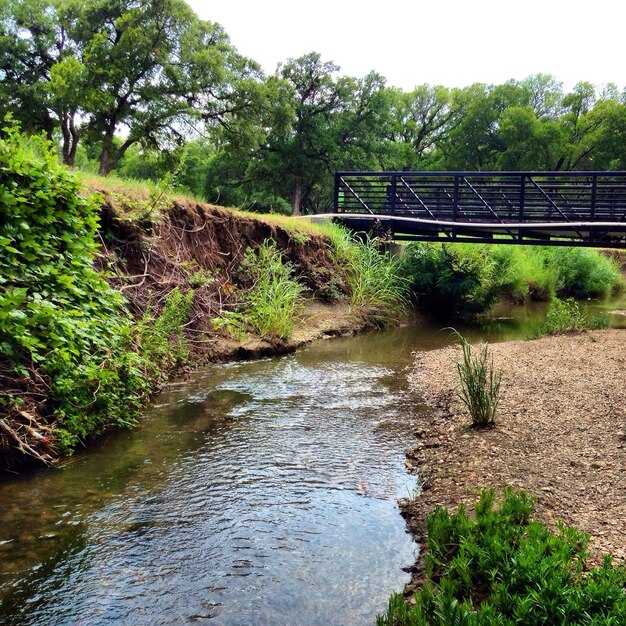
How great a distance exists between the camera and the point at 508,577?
3014mm

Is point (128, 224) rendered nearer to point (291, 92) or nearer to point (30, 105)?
point (30, 105)

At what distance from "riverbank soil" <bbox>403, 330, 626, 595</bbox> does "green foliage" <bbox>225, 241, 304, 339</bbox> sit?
3.54 metres

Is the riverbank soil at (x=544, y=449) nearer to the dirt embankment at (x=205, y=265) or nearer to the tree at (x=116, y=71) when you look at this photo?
the dirt embankment at (x=205, y=265)

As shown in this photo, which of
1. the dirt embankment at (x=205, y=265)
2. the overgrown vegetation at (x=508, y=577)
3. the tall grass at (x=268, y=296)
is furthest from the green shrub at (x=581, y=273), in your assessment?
the overgrown vegetation at (x=508, y=577)

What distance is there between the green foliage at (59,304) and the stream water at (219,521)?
0.44 metres

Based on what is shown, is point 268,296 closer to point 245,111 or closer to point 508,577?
point 508,577

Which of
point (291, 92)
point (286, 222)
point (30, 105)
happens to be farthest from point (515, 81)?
point (286, 222)

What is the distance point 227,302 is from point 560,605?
9.43 meters

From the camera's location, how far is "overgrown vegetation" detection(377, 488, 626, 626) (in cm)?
266

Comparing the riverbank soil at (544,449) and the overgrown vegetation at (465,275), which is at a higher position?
the overgrown vegetation at (465,275)

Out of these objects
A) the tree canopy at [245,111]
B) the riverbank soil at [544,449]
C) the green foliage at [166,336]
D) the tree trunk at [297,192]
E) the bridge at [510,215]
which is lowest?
the riverbank soil at [544,449]

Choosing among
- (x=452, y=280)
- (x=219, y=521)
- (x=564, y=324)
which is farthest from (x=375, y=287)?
(x=219, y=521)

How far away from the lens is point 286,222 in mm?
15031

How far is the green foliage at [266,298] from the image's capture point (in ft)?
37.0
